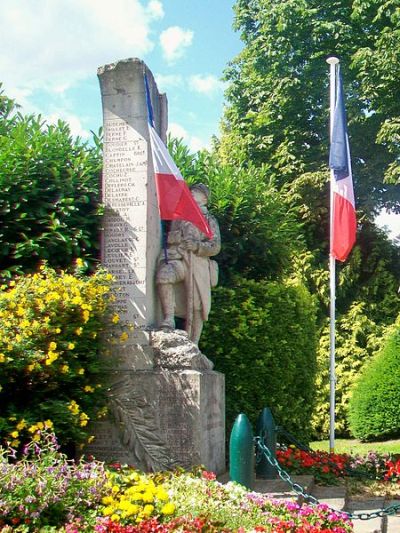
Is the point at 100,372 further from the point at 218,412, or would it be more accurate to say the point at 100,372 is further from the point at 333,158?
the point at 333,158

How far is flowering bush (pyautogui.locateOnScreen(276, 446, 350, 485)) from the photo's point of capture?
7.94 meters

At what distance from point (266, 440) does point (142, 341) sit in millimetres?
1635

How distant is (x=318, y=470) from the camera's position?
8062 millimetres

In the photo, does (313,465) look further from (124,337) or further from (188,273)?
(124,337)

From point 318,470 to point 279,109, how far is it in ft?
42.0

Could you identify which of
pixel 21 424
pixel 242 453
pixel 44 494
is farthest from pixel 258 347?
pixel 44 494

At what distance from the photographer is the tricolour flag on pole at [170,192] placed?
7.10m

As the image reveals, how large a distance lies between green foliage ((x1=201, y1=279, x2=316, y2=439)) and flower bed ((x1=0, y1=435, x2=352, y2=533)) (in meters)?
4.20

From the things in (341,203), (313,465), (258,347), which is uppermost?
(341,203)

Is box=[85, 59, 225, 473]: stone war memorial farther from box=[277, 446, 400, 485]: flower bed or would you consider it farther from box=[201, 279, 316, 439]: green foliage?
box=[201, 279, 316, 439]: green foliage

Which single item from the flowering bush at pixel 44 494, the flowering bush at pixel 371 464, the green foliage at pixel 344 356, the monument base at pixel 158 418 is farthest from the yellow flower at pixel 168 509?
the green foliage at pixel 344 356

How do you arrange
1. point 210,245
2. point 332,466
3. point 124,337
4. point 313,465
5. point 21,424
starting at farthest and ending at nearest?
point 332,466, point 313,465, point 210,245, point 124,337, point 21,424

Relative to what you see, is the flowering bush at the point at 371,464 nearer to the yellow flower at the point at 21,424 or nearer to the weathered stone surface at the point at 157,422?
the weathered stone surface at the point at 157,422

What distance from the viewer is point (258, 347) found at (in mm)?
9906
